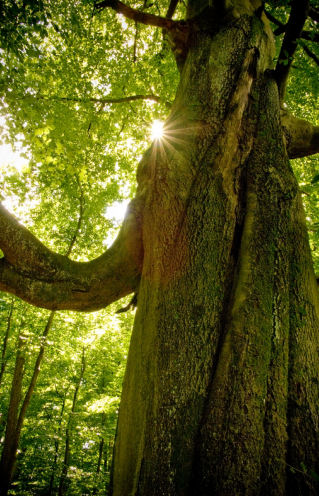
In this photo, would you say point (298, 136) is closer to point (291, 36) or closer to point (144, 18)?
point (291, 36)

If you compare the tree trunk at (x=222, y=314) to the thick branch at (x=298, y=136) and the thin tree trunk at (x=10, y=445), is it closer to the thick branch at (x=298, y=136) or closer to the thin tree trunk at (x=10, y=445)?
the thick branch at (x=298, y=136)

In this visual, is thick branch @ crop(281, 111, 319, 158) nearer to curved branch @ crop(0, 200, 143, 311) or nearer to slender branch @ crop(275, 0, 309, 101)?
slender branch @ crop(275, 0, 309, 101)

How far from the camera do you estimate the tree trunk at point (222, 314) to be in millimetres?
1682

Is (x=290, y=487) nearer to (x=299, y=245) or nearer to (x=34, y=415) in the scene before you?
(x=299, y=245)

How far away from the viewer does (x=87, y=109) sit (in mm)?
6688

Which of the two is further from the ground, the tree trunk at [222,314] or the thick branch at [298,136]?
the thick branch at [298,136]

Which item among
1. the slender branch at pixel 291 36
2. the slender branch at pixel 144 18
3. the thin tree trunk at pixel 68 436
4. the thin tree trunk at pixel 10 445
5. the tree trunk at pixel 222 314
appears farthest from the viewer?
the thin tree trunk at pixel 68 436

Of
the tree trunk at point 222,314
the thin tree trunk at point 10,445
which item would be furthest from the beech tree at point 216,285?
the thin tree trunk at point 10,445

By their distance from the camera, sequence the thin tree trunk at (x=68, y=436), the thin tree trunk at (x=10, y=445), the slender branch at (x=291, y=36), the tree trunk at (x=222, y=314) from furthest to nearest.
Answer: the thin tree trunk at (x=68, y=436)
the thin tree trunk at (x=10, y=445)
the slender branch at (x=291, y=36)
the tree trunk at (x=222, y=314)

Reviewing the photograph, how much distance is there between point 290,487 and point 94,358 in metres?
14.0

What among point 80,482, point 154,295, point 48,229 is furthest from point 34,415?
point 154,295

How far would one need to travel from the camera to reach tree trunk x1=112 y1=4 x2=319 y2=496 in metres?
1.68

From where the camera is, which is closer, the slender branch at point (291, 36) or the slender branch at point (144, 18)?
the slender branch at point (291, 36)

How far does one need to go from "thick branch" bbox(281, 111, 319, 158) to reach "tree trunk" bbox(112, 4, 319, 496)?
0.31m
